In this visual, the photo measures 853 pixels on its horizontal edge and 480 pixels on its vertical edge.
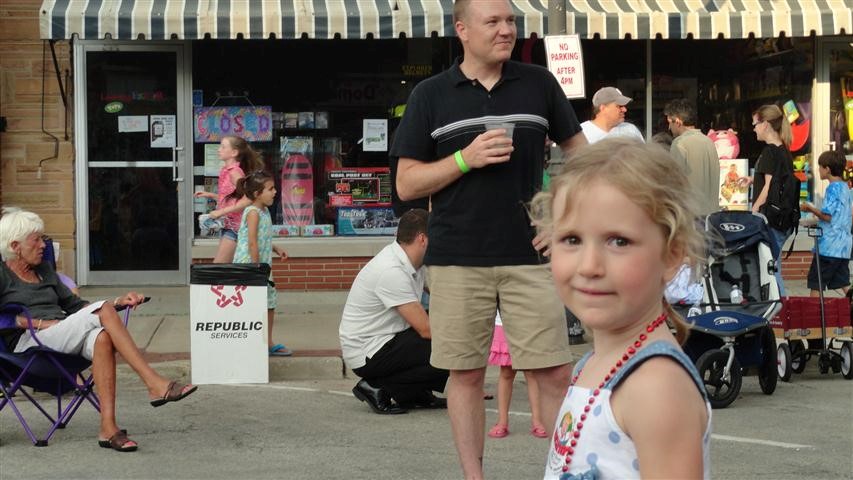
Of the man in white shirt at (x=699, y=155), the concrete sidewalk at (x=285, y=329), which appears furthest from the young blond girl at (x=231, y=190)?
the man in white shirt at (x=699, y=155)

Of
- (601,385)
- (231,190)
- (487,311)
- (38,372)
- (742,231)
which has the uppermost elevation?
(231,190)

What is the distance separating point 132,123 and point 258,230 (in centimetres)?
416

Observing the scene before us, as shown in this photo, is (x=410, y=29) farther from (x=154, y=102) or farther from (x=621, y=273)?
(x=621, y=273)

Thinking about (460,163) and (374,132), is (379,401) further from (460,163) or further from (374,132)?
(374,132)

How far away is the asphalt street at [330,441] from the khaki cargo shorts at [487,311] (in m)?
1.15

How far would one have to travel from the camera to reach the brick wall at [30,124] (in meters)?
12.8

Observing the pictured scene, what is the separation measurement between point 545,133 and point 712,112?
9.14m

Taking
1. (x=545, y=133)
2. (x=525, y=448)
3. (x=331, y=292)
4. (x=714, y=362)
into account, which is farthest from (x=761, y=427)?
(x=331, y=292)

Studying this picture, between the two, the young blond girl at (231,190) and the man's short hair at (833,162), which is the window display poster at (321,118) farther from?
the man's short hair at (833,162)

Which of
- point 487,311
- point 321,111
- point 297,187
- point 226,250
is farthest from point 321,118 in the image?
point 487,311

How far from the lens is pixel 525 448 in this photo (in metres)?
6.70

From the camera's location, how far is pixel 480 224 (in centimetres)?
509

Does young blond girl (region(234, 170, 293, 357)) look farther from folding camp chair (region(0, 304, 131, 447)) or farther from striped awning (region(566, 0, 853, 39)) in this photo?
striped awning (region(566, 0, 853, 39))

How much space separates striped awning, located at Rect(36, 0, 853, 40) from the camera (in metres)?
11.7
